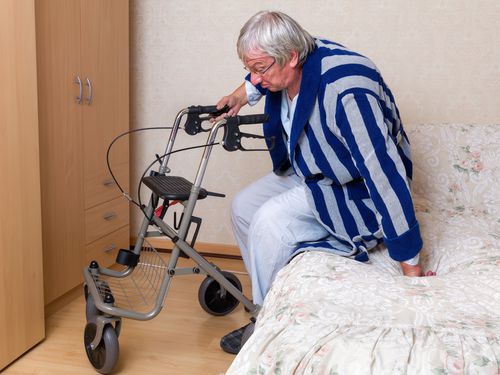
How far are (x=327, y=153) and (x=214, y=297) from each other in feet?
2.90

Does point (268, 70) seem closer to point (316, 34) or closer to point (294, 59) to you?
point (294, 59)

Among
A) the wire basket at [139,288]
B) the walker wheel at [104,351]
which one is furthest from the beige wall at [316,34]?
the walker wheel at [104,351]

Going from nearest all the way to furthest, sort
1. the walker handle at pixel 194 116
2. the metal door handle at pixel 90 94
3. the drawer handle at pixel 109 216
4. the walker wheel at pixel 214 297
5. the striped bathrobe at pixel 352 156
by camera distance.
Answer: the striped bathrobe at pixel 352 156 < the walker handle at pixel 194 116 < the walker wheel at pixel 214 297 < the metal door handle at pixel 90 94 < the drawer handle at pixel 109 216

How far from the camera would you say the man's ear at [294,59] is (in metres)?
1.70

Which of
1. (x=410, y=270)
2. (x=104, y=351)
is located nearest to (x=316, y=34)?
(x=410, y=270)

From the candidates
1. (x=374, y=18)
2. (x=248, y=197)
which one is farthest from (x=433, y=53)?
(x=248, y=197)

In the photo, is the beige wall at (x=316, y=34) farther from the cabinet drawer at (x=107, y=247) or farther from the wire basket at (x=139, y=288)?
the wire basket at (x=139, y=288)

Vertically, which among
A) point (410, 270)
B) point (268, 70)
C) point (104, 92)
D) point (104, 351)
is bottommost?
point (104, 351)

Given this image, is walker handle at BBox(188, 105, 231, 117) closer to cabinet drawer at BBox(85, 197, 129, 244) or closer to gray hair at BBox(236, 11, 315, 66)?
gray hair at BBox(236, 11, 315, 66)

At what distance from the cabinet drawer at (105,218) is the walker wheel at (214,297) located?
1.91ft

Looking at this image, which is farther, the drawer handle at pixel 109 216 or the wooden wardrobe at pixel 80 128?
the drawer handle at pixel 109 216

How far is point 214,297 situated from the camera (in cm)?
234

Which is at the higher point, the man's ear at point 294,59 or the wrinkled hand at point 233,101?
the man's ear at point 294,59

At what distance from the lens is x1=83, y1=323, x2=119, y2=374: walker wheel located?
1.82 metres
